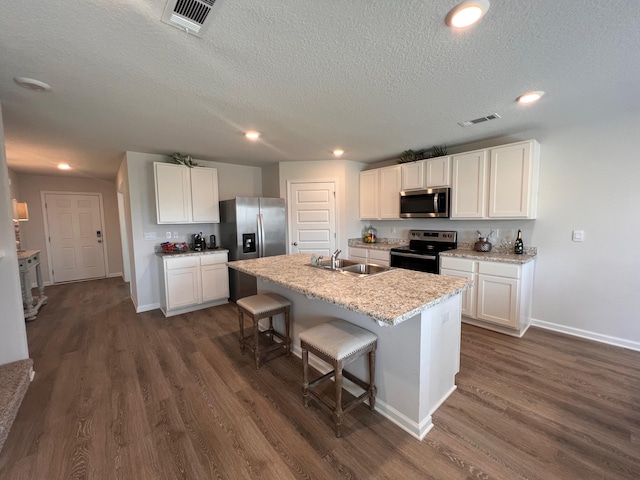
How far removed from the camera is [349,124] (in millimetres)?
2812

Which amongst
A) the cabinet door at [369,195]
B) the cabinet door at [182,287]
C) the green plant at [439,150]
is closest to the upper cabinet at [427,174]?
the green plant at [439,150]

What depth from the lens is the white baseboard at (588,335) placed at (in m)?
2.69

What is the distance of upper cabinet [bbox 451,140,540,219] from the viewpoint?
9.79 feet

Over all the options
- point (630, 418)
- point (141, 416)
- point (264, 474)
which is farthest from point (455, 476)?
point (141, 416)

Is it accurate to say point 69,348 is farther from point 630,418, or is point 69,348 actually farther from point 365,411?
point 630,418

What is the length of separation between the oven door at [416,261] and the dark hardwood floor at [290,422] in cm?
109

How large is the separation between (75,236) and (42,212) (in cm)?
73

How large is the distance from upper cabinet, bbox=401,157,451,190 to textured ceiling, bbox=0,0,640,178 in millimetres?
624

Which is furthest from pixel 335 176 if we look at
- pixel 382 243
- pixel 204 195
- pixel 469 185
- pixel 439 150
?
pixel 204 195

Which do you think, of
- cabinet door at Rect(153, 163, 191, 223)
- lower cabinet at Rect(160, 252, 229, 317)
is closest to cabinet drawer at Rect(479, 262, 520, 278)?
lower cabinet at Rect(160, 252, 229, 317)

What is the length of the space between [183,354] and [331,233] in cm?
283

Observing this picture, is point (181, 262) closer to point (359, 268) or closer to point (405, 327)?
point (359, 268)

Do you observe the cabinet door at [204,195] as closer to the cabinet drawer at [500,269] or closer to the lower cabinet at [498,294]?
the lower cabinet at [498,294]

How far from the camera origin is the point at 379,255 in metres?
4.23
